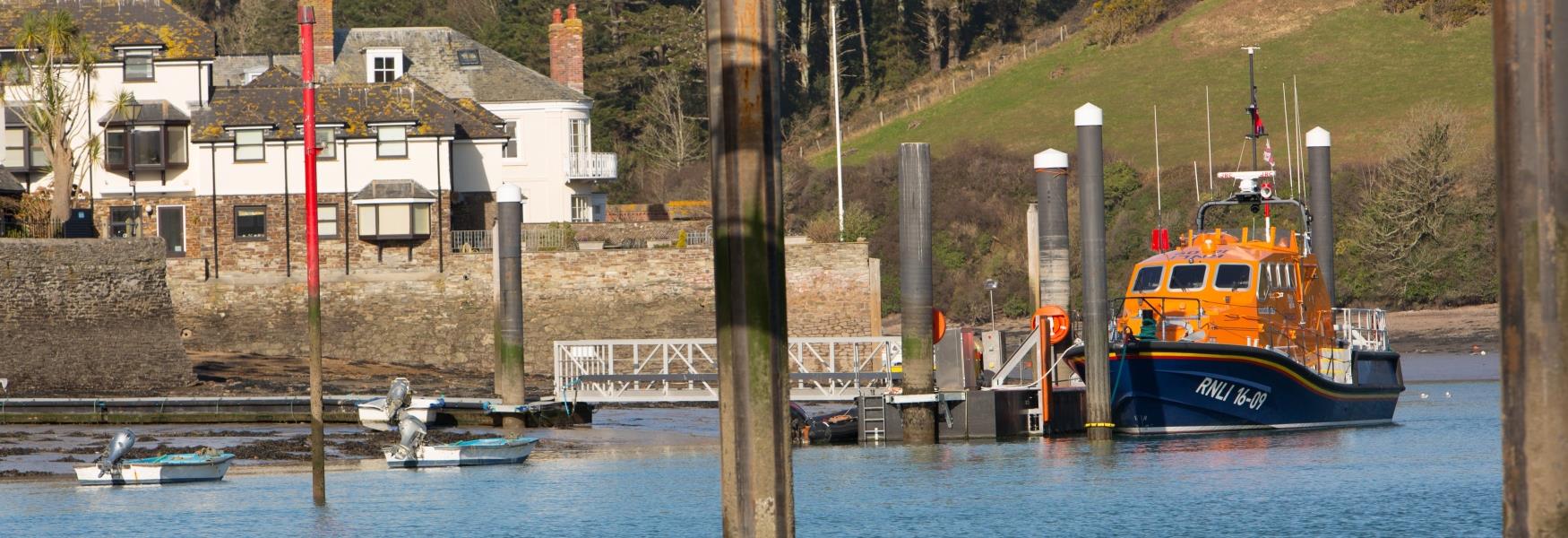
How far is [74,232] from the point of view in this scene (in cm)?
4638

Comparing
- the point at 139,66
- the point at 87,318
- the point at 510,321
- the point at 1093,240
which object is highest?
the point at 139,66

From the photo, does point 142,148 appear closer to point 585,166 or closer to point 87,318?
point 585,166

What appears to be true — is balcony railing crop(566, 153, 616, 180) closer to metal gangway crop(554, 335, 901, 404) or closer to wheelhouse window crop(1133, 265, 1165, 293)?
metal gangway crop(554, 335, 901, 404)

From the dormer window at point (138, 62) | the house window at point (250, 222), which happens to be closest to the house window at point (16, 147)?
the dormer window at point (138, 62)

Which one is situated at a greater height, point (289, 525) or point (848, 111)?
point (848, 111)

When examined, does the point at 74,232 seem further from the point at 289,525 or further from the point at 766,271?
the point at 766,271

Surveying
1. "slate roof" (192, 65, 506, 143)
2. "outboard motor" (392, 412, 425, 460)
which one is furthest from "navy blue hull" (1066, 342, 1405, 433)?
"slate roof" (192, 65, 506, 143)

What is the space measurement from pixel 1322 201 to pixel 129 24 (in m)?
31.4

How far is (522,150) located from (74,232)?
1422 centimetres

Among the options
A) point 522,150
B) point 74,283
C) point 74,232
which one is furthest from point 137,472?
point 522,150

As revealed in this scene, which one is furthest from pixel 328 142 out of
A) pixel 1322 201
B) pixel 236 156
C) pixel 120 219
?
pixel 1322 201

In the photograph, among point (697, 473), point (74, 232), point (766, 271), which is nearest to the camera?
point (766, 271)

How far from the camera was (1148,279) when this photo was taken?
29859 mm

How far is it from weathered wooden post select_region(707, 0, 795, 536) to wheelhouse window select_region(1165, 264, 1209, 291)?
67.4 feet
